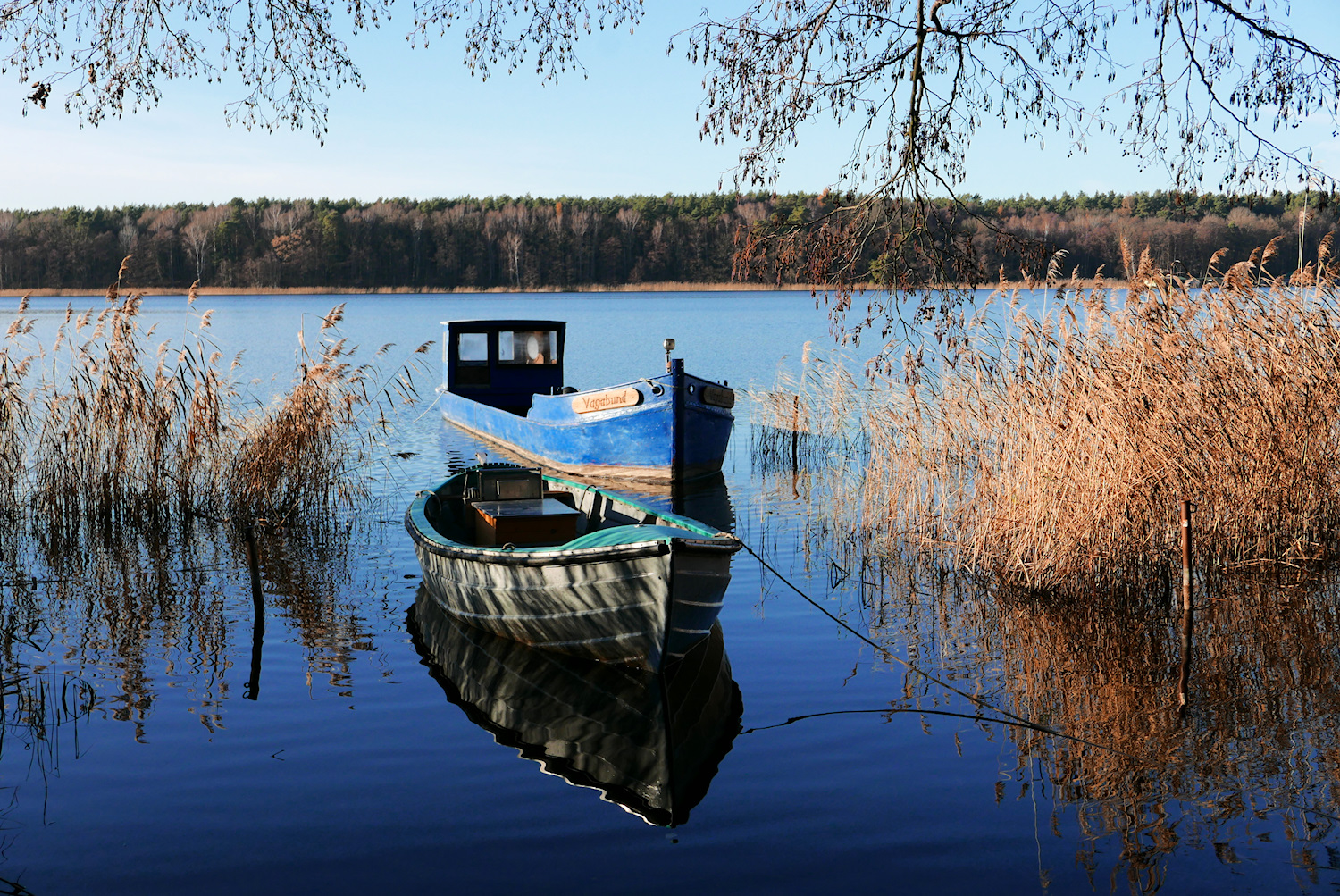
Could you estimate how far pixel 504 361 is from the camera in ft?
67.5

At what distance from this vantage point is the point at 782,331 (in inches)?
1971

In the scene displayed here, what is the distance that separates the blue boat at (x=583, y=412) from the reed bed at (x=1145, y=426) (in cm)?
601

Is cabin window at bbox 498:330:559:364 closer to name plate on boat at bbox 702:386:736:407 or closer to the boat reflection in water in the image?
name plate on boat at bbox 702:386:736:407

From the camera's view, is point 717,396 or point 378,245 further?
point 378,245

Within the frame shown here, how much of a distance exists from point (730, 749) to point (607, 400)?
1019cm

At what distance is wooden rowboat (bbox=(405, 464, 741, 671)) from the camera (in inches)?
274

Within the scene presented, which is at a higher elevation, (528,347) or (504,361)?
(528,347)

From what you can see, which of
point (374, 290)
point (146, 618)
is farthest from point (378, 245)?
point (146, 618)

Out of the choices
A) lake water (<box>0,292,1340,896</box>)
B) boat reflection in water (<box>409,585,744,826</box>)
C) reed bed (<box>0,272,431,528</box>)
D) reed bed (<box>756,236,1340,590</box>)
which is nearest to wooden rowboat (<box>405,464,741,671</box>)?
boat reflection in water (<box>409,585,744,826</box>)

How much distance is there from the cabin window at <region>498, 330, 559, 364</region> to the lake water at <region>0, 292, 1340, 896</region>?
32.9 ft

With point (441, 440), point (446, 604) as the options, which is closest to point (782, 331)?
point (441, 440)

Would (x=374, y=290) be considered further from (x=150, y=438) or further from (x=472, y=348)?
(x=150, y=438)

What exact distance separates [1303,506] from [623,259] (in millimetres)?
94480

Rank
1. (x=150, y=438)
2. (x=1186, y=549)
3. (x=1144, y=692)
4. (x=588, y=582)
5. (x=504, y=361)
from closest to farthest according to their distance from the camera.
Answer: (x=1144, y=692) < (x=588, y=582) < (x=1186, y=549) < (x=150, y=438) < (x=504, y=361)
